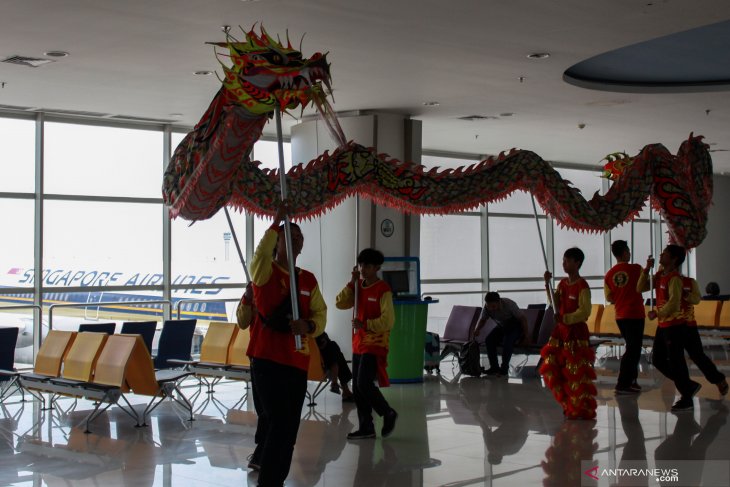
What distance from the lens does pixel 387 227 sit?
12.7 m

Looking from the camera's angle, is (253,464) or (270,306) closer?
(270,306)

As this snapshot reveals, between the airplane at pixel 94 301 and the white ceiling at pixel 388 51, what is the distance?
2468mm

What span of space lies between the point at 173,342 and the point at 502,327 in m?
4.66

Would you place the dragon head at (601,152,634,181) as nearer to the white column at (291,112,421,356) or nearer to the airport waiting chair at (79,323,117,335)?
the white column at (291,112,421,356)

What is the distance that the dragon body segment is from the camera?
536 cm

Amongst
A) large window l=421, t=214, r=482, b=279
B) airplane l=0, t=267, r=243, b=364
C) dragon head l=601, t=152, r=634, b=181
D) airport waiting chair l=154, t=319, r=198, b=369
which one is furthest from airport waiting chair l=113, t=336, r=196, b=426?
large window l=421, t=214, r=482, b=279

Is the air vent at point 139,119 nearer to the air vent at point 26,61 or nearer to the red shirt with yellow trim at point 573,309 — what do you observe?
the air vent at point 26,61

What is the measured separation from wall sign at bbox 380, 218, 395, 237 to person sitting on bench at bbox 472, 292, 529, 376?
1696mm

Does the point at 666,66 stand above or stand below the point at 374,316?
above

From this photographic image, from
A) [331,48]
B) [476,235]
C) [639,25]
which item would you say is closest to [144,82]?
[331,48]

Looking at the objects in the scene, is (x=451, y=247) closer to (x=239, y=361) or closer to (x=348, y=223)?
(x=348, y=223)

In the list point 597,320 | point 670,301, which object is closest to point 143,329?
point 670,301

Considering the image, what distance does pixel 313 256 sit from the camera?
13.0 meters

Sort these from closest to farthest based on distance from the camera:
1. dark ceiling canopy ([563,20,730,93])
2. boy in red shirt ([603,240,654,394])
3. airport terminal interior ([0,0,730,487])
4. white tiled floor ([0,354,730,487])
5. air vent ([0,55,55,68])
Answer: white tiled floor ([0,354,730,487]), airport terminal interior ([0,0,730,487]), air vent ([0,55,55,68]), boy in red shirt ([603,240,654,394]), dark ceiling canopy ([563,20,730,93])
